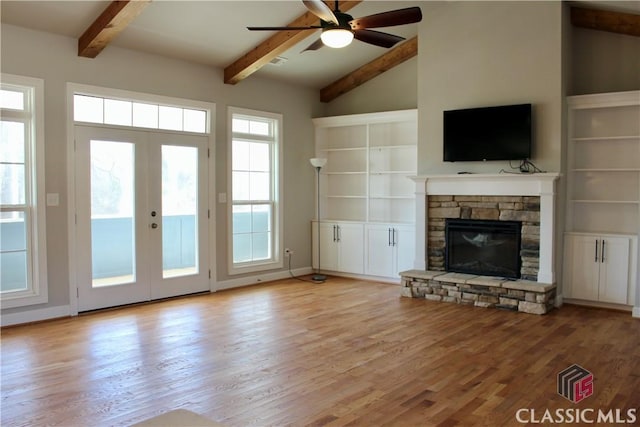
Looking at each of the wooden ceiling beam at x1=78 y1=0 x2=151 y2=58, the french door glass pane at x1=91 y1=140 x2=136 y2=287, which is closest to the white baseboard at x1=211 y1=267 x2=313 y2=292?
the french door glass pane at x1=91 y1=140 x2=136 y2=287

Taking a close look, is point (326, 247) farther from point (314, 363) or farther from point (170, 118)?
point (314, 363)

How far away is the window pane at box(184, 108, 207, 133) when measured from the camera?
6504 mm

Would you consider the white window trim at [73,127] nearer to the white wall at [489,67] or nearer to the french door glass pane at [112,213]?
the french door glass pane at [112,213]

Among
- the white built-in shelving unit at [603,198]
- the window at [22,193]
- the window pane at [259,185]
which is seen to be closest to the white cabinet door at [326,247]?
the window pane at [259,185]

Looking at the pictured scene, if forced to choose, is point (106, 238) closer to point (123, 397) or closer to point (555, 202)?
point (123, 397)

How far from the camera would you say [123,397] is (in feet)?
10.9

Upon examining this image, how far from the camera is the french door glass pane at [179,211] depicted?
6242 millimetres

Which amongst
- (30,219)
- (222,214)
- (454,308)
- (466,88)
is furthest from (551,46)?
(30,219)

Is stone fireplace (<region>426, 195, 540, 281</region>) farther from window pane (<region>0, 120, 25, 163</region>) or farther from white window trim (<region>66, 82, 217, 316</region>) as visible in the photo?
window pane (<region>0, 120, 25, 163</region>)

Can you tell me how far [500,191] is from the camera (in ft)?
19.8

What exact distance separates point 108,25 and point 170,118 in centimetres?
153

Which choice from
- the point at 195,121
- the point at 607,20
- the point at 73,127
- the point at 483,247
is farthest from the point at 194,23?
the point at 607,20

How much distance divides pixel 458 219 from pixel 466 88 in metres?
1.61

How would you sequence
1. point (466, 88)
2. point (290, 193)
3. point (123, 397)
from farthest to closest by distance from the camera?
point (290, 193)
point (466, 88)
point (123, 397)
